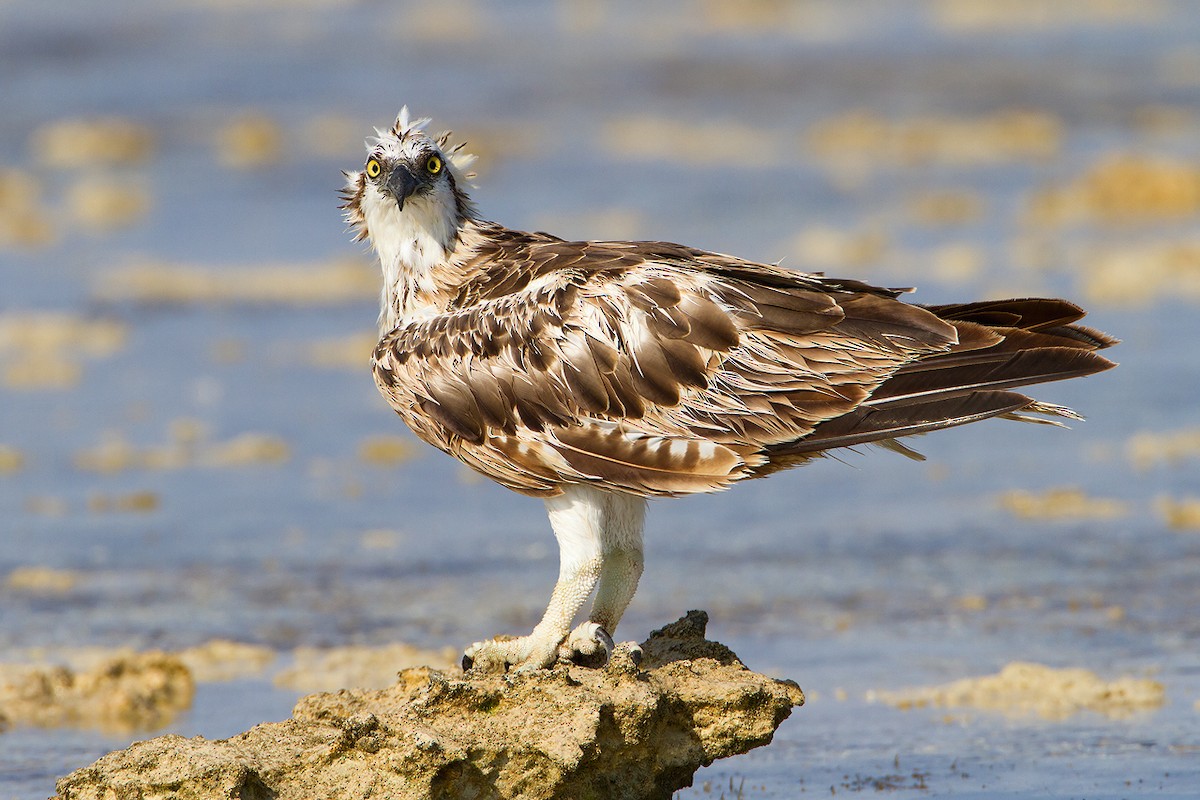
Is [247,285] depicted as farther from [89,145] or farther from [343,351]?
[89,145]

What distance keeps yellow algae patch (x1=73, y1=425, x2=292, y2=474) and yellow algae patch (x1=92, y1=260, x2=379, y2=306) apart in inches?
156

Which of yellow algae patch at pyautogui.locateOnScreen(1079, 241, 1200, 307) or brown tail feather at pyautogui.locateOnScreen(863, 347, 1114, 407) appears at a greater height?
yellow algae patch at pyautogui.locateOnScreen(1079, 241, 1200, 307)

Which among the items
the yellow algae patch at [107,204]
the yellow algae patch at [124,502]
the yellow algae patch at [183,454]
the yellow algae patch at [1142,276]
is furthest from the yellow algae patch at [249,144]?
the yellow algae patch at [124,502]

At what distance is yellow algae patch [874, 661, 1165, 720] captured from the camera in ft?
25.3

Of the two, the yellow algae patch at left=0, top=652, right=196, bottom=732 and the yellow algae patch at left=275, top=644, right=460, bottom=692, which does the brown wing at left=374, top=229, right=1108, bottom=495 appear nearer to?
the yellow algae patch at left=275, top=644, right=460, bottom=692

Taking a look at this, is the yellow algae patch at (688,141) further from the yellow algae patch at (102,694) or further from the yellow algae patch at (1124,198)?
the yellow algae patch at (102,694)

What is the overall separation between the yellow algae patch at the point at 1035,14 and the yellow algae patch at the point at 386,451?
21.5 meters

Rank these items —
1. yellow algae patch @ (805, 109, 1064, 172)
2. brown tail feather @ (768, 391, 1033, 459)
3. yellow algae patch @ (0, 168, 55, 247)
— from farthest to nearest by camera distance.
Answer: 1. yellow algae patch @ (805, 109, 1064, 172)
2. yellow algae patch @ (0, 168, 55, 247)
3. brown tail feather @ (768, 391, 1033, 459)

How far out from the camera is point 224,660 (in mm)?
8797

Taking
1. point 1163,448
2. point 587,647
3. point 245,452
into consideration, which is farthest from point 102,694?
point 1163,448

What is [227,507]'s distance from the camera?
11609 millimetres

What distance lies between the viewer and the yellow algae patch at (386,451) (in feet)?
41.2

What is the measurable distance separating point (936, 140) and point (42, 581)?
616 inches

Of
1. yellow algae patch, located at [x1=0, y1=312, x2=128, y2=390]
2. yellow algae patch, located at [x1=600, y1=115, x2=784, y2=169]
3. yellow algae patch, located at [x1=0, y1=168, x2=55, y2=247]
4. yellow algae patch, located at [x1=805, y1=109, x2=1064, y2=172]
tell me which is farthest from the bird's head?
yellow algae patch, located at [x1=600, y1=115, x2=784, y2=169]
